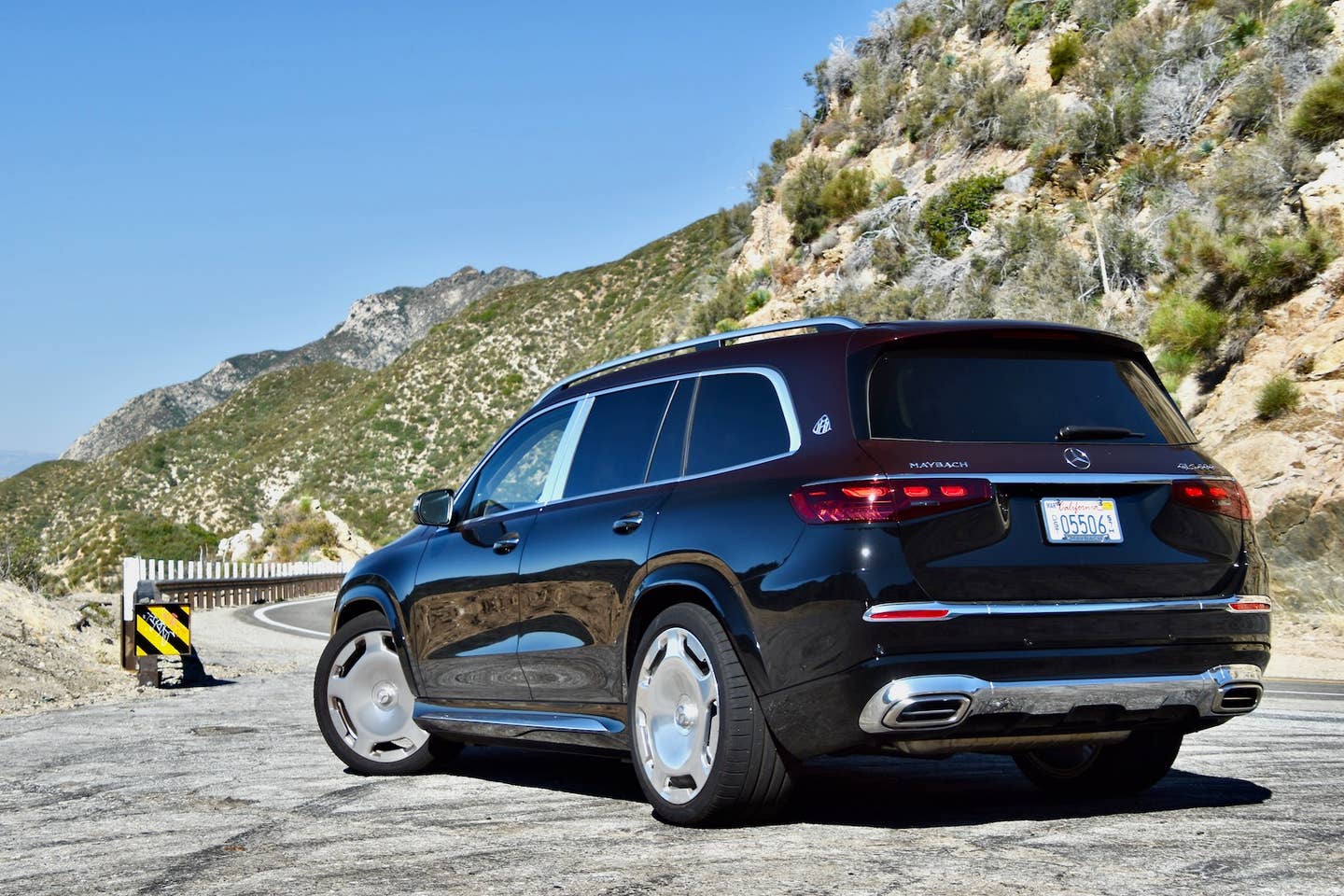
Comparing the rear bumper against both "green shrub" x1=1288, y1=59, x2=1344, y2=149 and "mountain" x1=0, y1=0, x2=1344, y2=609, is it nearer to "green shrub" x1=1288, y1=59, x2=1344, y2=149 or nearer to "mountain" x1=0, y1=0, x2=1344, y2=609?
"mountain" x1=0, y1=0, x2=1344, y2=609

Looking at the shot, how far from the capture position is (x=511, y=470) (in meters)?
7.52

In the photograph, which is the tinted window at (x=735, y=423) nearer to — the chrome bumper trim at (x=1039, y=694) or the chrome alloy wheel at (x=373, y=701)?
the chrome bumper trim at (x=1039, y=694)

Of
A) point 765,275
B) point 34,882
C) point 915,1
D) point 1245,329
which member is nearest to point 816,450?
point 34,882

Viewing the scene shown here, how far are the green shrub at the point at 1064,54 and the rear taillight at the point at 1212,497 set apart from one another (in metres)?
32.2

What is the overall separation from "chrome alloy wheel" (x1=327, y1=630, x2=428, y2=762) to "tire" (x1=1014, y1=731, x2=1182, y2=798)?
328cm

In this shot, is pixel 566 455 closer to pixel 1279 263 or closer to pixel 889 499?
→ pixel 889 499

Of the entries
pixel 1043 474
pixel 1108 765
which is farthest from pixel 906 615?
pixel 1108 765

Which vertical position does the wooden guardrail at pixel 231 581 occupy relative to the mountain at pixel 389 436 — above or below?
below

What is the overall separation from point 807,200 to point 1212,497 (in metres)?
36.2

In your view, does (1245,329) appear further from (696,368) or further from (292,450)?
(292,450)

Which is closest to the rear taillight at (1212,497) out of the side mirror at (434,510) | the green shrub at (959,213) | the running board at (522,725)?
the running board at (522,725)

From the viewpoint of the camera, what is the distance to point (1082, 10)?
3609cm

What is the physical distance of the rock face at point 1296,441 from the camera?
16.9m

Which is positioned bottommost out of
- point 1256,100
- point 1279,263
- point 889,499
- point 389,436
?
point 889,499
